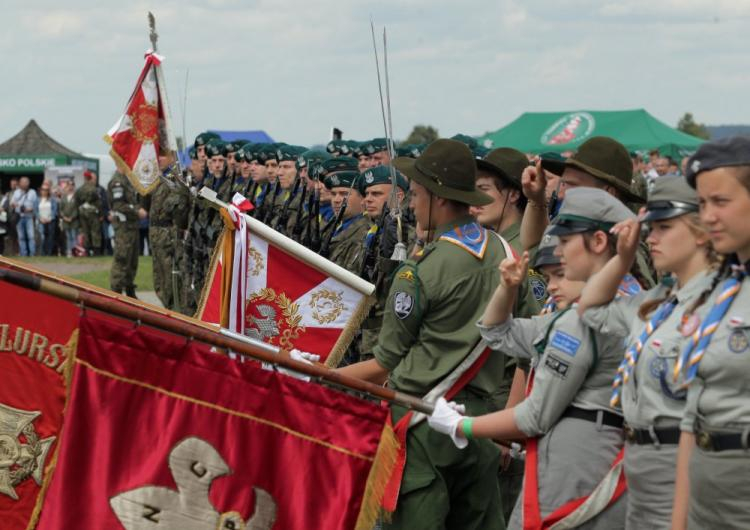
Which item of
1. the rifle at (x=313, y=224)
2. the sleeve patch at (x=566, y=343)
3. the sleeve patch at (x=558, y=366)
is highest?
the sleeve patch at (x=566, y=343)

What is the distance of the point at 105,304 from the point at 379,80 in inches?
103

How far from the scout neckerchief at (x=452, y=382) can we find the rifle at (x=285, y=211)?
6.01m

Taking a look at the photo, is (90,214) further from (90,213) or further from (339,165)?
(339,165)

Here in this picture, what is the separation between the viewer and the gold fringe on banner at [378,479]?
485 centimetres

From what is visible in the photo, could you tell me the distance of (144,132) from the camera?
12164mm

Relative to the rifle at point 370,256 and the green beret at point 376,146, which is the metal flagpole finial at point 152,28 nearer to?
the green beret at point 376,146

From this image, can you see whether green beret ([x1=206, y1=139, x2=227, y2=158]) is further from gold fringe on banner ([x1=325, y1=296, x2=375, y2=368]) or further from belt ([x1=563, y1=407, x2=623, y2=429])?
belt ([x1=563, y1=407, x2=623, y2=429])

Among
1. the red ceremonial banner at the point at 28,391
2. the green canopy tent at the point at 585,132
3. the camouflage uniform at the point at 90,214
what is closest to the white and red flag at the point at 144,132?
the red ceremonial banner at the point at 28,391

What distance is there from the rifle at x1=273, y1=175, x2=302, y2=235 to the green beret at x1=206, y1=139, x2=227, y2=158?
299 cm


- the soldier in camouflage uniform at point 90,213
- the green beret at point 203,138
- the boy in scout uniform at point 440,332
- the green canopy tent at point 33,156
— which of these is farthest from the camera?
the green canopy tent at point 33,156

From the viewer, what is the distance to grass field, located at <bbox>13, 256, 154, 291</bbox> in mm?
22688

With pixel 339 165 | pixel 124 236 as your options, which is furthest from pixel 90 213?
pixel 339 165

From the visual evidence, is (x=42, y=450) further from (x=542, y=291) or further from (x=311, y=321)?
(x=542, y=291)

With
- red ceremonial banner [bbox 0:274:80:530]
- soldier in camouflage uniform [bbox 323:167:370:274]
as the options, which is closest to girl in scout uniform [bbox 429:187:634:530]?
red ceremonial banner [bbox 0:274:80:530]
